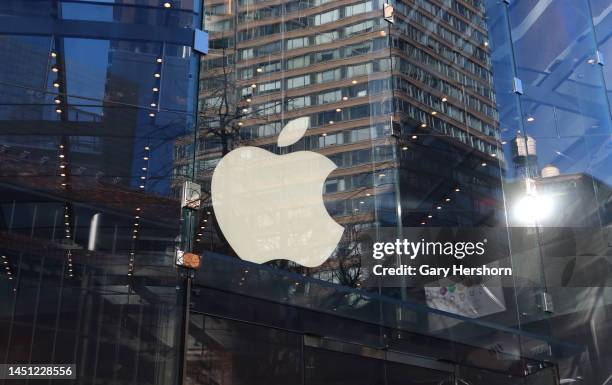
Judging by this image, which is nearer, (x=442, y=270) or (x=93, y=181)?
(x=93, y=181)

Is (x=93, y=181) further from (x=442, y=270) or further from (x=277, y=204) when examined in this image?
(x=442, y=270)

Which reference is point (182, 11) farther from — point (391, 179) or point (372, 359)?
point (372, 359)

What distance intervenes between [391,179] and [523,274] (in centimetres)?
310

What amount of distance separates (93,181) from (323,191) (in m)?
3.90

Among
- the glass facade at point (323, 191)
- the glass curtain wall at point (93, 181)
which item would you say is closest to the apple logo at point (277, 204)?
the glass facade at point (323, 191)

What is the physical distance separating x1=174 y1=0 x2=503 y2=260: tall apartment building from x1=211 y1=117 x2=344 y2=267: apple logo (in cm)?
20

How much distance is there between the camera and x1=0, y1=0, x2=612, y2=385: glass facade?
10570 mm

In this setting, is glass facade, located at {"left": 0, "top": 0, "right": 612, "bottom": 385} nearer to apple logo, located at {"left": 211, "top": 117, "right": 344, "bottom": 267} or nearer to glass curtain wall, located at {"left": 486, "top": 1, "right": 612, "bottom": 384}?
glass curtain wall, located at {"left": 486, "top": 1, "right": 612, "bottom": 384}

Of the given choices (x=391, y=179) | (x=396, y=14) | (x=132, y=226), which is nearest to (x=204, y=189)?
(x=132, y=226)

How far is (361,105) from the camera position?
1370 cm

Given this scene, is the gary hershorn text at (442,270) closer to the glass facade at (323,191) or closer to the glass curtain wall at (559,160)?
the glass facade at (323,191)

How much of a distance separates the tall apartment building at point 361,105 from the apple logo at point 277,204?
7.7 inches

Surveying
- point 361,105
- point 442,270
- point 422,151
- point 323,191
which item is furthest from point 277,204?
point 442,270

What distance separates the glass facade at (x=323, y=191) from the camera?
1057 centimetres
